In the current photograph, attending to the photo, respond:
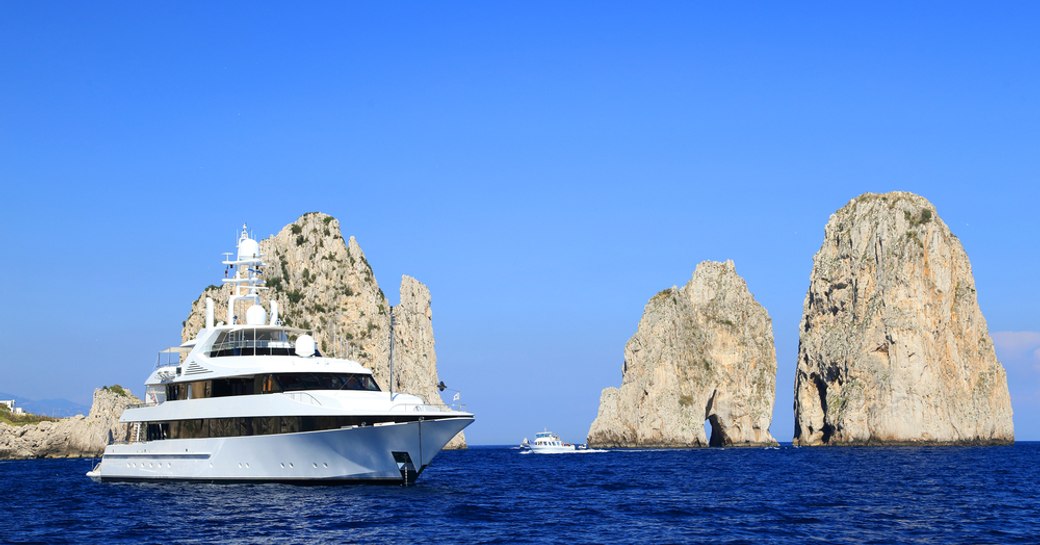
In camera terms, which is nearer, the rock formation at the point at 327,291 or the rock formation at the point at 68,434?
the rock formation at the point at 68,434

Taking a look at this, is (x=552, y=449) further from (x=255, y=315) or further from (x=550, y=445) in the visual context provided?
(x=255, y=315)

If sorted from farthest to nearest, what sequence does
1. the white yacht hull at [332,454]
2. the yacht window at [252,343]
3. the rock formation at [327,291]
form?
the rock formation at [327,291] → the yacht window at [252,343] → the white yacht hull at [332,454]

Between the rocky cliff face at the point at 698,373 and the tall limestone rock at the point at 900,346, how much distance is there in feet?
32.1

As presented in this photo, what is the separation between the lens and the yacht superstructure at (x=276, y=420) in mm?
40531

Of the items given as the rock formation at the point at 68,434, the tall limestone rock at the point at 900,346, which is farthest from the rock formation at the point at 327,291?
the tall limestone rock at the point at 900,346

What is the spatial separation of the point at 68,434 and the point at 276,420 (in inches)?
3201

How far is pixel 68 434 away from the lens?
11181 cm

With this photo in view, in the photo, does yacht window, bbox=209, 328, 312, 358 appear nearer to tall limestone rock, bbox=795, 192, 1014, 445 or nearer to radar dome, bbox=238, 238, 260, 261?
radar dome, bbox=238, 238, 260, 261

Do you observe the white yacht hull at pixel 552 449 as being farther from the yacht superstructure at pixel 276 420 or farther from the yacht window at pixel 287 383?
the yacht window at pixel 287 383

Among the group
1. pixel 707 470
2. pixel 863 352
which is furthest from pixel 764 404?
pixel 707 470

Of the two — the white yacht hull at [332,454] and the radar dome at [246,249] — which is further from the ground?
the radar dome at [246,249]

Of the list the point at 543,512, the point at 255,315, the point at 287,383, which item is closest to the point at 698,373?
the point at 255,315

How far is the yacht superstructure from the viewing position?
4053cm

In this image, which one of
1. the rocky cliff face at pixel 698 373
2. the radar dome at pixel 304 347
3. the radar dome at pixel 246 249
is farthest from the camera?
the rocky cliff face at pixel 698 373
